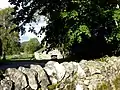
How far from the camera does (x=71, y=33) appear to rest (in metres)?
10.5

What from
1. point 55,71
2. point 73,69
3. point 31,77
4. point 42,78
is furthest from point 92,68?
point 31,77

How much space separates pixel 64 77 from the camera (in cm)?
623

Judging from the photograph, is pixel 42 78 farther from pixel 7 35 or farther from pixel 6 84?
pixel 7 35

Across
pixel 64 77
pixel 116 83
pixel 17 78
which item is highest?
pixel 17 78

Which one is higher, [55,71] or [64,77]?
[55,71]

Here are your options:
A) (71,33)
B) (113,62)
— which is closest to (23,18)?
(71,33)

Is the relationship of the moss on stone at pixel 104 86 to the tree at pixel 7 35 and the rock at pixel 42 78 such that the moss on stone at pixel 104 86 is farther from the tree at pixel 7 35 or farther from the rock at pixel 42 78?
the tree at pixel 7 35

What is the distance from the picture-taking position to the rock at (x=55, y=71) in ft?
19.5

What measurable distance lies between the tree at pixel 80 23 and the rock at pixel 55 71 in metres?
3.98

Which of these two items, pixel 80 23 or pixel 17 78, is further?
pixel 80 23

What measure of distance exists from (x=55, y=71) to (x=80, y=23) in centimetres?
469

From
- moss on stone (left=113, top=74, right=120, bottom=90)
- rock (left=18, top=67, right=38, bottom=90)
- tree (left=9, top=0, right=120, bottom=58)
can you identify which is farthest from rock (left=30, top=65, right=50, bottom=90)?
tree (left=9, top=0, right=120, bottom=58)

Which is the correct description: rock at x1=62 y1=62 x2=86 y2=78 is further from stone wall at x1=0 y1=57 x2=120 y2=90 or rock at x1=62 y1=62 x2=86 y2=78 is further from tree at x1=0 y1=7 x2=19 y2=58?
tree at x1=0 y1=7 x2=19 y2=58

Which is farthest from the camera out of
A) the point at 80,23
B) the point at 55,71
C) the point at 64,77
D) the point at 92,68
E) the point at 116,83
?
the point at 80,23
